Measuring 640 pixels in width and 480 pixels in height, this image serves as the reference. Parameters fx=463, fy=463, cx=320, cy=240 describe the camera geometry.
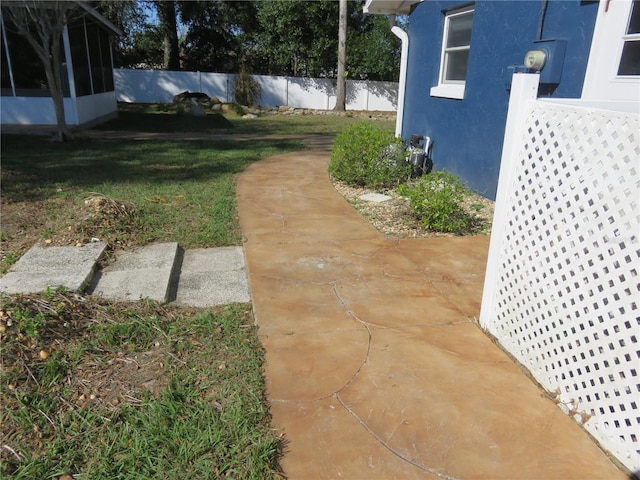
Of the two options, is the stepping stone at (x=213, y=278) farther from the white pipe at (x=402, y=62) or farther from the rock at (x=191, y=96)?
the rock at (x=191, y=96)

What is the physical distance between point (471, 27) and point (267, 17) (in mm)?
19463

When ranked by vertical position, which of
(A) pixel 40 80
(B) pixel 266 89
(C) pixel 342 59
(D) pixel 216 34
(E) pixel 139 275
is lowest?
(E) pixel 139 275

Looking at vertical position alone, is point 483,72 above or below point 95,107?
above

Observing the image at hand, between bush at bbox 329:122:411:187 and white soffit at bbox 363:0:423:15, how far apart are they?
9.89 feet

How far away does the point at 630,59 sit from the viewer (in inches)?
167

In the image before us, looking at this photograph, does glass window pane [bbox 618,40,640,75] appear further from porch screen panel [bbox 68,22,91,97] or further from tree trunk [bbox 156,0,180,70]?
tree trunk [bbox 156,0,180,70]

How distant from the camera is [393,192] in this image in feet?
22.3

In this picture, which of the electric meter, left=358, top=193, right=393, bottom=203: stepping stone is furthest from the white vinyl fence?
the electric meter

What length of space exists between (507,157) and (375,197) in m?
3.67

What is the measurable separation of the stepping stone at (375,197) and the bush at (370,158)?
27 cm

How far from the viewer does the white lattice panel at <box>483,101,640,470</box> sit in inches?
79.3

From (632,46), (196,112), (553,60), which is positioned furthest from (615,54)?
(196,112)

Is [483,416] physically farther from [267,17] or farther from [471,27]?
[267,17]

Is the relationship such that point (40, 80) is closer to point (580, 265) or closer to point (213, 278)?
point (213, 278)
